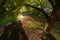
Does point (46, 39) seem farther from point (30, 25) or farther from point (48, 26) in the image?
point (30, 25)

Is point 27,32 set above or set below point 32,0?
below

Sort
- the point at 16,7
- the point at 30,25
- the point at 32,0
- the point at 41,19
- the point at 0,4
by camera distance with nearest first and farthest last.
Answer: the point at 0,4, the point at 16,7, the point at 32,0, the point at 30,25, the point at 41,19

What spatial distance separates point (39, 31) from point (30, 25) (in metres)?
0.93

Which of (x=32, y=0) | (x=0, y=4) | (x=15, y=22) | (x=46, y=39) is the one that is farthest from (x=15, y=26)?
(x=0, y=4)

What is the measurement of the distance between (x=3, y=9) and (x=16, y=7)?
58 cm

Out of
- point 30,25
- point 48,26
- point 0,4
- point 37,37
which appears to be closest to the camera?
point 0,4

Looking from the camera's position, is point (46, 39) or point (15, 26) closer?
point (46, 39)

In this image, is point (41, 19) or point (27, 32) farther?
point (41, 19)

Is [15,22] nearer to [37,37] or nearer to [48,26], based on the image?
[37,37]

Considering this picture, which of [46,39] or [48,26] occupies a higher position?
[48,26]

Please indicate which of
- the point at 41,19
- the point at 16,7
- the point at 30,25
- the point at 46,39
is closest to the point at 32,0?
the point at 16,7

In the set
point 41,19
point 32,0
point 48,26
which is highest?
point 32,0

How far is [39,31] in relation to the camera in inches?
428

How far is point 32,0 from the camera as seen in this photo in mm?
8328
